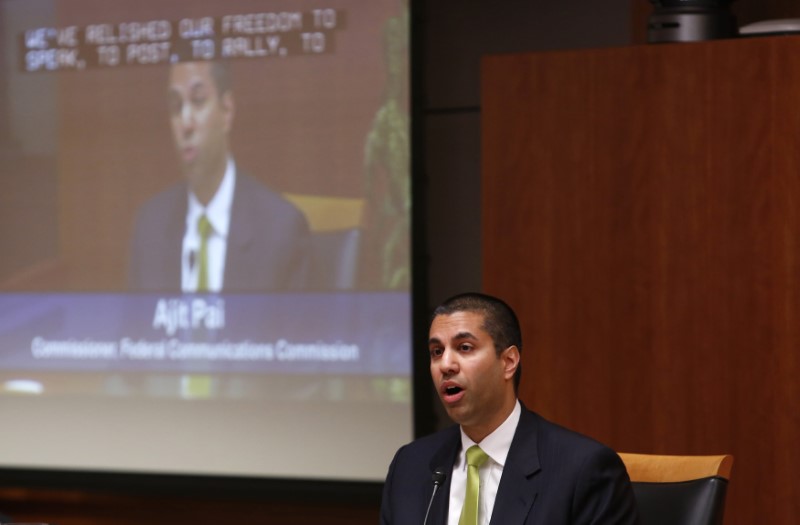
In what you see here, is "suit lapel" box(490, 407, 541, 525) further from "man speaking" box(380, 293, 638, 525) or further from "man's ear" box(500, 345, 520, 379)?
"man's ear" box(500, 345, 520, 379)

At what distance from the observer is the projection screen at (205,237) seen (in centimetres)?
492

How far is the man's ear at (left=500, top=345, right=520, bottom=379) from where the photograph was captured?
2.47 meters

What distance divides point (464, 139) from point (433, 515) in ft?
8.96

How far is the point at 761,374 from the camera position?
371cm

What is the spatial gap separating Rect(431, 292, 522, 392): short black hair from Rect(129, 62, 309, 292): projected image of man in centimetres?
257

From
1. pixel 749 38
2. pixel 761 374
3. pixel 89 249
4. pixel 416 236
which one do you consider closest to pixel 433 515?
pixel 761 374

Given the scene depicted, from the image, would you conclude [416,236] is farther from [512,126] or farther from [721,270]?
[721,270]

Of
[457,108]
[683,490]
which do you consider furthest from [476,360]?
[457,108]

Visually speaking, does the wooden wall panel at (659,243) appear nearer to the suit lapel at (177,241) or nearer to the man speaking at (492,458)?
the man speaking at (492,458)

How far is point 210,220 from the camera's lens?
5121mm

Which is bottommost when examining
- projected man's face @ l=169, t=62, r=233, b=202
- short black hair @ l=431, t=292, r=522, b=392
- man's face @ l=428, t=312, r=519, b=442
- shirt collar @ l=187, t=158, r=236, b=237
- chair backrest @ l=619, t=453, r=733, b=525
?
chair backrest @ l=619, t=453, r=733, b=525

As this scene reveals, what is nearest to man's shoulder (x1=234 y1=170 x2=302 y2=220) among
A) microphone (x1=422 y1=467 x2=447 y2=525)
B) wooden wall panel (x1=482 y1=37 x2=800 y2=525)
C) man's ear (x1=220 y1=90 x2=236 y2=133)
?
man's ear (x1=220 y1=90 x2=236 y2=133)

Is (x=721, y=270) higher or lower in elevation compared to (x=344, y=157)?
lower

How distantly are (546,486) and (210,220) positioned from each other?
3.05 metres
